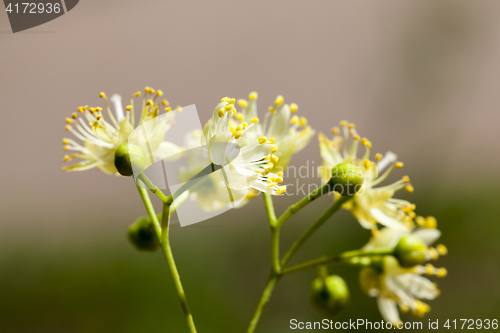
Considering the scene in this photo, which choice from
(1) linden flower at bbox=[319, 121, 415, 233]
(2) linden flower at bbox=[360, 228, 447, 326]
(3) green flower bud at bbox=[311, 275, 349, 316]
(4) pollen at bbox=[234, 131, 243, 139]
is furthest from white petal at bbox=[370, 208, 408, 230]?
(4) pollen at bbox=[234, 131, 243, 139]

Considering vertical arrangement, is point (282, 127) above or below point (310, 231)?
above

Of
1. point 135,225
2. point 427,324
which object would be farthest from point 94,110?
point 427,324

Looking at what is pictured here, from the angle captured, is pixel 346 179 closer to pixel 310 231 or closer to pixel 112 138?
pixel 310 231

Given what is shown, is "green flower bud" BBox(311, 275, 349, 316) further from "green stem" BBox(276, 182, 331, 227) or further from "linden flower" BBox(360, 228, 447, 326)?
"green stem" BBox(276, 182, 331, 227)

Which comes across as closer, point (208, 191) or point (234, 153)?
point (234, 153)

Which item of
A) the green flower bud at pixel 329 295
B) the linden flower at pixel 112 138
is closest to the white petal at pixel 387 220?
the green flower bud at pixel 329 295

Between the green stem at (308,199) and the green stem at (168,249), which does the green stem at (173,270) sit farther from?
the green stem at (308,199)

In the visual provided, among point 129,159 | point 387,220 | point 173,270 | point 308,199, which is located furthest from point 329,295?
point 129,159
